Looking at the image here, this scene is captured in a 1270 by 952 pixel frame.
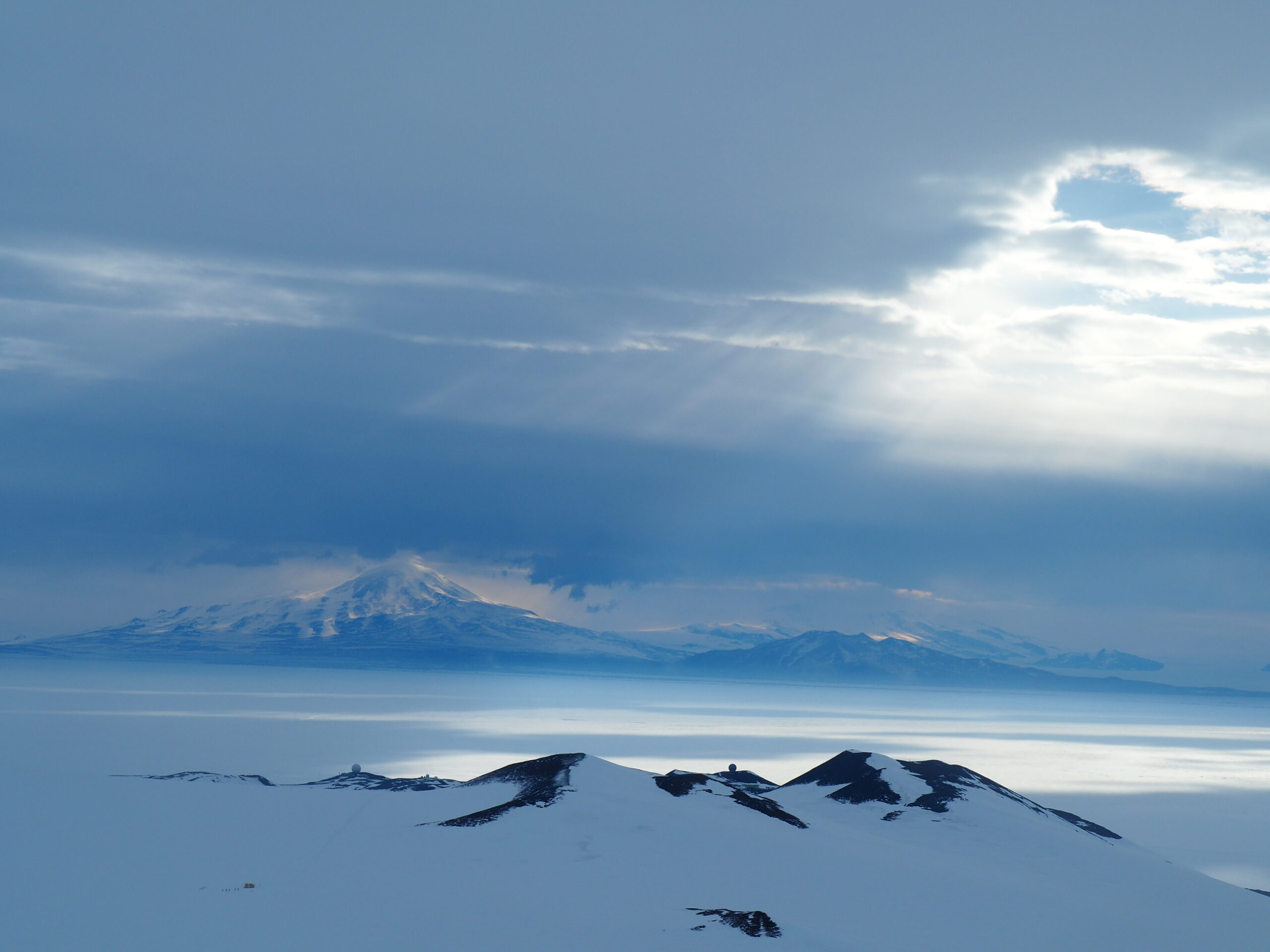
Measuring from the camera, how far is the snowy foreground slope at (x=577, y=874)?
4481 centimetres

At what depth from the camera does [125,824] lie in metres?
67.8

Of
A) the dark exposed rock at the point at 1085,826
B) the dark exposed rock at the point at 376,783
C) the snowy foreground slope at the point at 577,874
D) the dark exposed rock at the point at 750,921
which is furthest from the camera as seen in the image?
the dark exposed rock at the point at 1085,826

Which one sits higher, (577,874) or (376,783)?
(376,783)

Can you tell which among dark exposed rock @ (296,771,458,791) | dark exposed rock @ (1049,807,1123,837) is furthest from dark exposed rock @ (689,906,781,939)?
dark exposed rock @ (1049,807,1123,837)

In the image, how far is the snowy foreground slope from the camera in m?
44.8

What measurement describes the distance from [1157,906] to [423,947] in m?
48.8

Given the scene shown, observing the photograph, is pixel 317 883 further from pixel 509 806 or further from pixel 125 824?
pixel 125 824

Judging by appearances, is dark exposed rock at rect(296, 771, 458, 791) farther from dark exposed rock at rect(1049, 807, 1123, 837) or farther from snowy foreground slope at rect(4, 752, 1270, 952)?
dark exposed rock at rect(1049, 807, 1123, 837)

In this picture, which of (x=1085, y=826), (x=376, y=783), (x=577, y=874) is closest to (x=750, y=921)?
(x=577, y=874)

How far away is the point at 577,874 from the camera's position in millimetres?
54562

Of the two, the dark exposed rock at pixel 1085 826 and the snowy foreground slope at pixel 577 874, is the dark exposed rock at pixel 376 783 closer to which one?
the snowy foreground slope at pixel 577 874

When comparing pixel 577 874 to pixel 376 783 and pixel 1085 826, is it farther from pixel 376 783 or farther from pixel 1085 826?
pixel 1085 826

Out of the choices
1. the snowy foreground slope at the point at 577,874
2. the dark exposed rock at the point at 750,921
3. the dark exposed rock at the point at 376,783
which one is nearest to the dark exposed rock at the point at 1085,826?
the snowy foreground slope at the point at 577,874

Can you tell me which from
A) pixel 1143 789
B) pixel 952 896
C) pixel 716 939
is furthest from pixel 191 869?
pixel 1143 789
